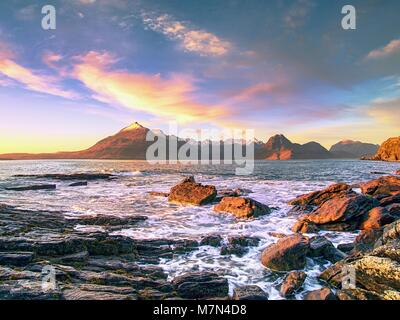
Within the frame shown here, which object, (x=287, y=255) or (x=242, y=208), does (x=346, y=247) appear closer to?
(x=287, y=255)

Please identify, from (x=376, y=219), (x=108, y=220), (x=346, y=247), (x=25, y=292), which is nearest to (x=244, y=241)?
(x=346, y=247)

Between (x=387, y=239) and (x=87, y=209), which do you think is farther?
(x=87, y=209)

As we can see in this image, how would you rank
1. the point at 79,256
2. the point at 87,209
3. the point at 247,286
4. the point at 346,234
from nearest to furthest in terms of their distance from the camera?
1. the point at 247,286
2. the point at 79,256
3. the point at 346,234
4. the point at 87,209

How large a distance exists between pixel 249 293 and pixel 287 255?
3321 millimetres

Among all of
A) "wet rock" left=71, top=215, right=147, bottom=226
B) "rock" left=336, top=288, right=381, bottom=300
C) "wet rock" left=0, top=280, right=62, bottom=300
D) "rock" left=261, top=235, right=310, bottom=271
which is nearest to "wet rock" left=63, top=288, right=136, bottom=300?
"wet rock" left=0, top=280, right=62, bottom=300

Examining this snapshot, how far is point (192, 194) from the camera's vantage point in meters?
27.7

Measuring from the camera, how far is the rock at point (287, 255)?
11.2 meters

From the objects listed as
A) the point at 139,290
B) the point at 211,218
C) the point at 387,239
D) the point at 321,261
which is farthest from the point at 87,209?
the point at 387,239

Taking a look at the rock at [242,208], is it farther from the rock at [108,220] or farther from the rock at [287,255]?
the rock at [287,255]
